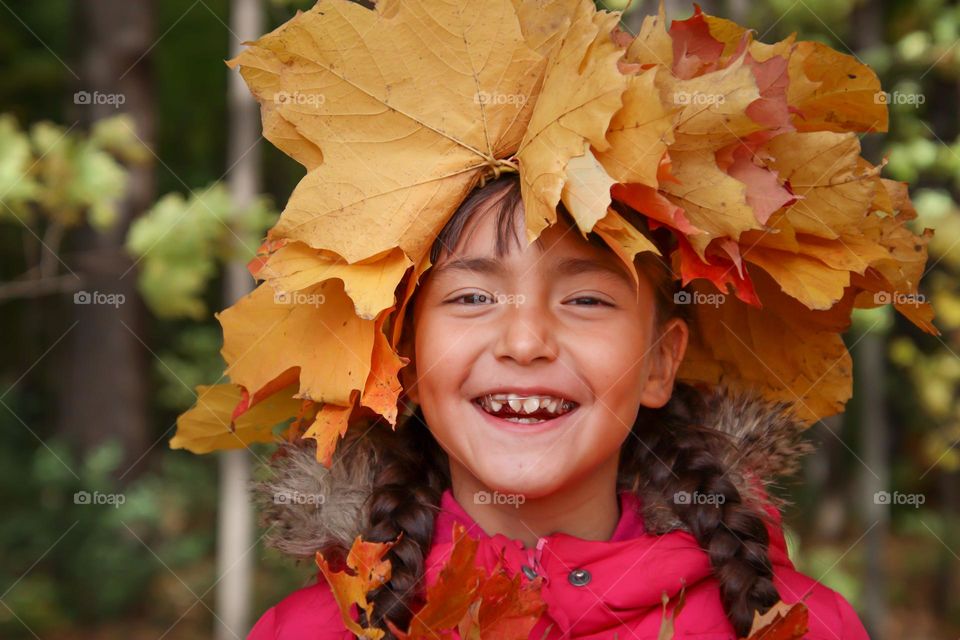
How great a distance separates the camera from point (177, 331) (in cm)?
1320

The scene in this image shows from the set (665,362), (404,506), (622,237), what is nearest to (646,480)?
(665,362)

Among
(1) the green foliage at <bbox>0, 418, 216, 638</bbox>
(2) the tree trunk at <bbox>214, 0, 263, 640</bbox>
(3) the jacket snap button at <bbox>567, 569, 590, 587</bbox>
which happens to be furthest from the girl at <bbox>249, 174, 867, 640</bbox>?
(1) the green foliage at <bbox>0, 418, 216, 638</bbox>

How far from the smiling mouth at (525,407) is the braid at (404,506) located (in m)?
0.31

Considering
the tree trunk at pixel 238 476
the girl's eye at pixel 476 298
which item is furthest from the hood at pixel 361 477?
the tree trunk at pixel 238 476

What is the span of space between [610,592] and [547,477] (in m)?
0.26

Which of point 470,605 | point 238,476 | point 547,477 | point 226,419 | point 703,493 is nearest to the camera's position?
point 470,605

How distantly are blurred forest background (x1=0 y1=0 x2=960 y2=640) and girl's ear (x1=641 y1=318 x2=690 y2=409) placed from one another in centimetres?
47

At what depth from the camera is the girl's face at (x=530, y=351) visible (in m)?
2.32

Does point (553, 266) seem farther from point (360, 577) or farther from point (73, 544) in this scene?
point (73, 544)

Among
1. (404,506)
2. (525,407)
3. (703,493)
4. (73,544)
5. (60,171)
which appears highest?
(525,407)

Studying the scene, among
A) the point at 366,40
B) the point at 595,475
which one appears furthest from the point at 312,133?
the point at 595,475

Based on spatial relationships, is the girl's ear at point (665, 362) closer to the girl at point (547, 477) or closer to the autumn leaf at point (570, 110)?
the girl at point (547, 477)

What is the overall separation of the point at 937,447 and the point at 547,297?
5224 millimetres

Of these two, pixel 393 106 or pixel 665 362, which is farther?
pixel 665 362
